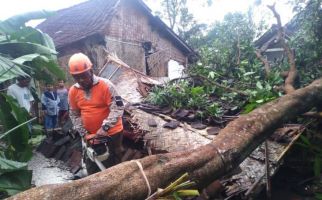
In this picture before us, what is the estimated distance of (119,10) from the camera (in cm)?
1249

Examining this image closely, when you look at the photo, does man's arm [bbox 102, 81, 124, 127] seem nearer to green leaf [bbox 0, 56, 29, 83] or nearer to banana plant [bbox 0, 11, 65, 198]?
banana plant [bbox 0, 11, 65, 198]

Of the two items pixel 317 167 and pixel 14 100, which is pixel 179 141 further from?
pixel 14 100

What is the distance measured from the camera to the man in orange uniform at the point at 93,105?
12.2 feet

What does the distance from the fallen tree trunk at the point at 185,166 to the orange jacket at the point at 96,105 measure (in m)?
1.39

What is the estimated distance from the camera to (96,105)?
397cm

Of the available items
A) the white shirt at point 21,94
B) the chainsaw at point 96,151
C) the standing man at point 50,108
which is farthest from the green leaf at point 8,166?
the standing man at point 50,108

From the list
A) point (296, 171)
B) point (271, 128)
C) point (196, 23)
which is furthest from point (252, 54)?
point (196, 23)

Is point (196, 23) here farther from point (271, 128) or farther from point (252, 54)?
point (271, 128)

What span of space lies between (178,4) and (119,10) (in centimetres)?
1359

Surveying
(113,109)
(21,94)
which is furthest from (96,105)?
(21,94)

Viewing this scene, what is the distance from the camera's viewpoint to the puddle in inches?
196

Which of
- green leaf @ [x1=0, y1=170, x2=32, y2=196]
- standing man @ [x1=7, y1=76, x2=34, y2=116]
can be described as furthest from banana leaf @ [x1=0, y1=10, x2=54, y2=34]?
green leaf @ [x1=0, y1=170, x2=32, y2=196]

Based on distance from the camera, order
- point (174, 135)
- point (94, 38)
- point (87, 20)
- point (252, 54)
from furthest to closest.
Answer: point (87, 20) < point (94, 38) < point (252, 54) < point (174, 135)

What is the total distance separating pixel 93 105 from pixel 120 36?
344 inches
